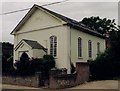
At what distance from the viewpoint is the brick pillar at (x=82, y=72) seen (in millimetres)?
25481

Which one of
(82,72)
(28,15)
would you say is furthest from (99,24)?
(82,72)

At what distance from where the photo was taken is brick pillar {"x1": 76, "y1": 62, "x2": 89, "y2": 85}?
83.6ft

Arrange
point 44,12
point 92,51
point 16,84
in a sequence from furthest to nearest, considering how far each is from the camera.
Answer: point 92,51 → point 44,12 → point 16,84

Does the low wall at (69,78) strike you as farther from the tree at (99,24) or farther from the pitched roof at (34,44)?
the tree at (99,24)

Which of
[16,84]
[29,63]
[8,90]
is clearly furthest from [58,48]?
[8,90]

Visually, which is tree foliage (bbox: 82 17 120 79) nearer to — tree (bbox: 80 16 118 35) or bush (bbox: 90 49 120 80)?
bush (bbox: 90 49 120 80)

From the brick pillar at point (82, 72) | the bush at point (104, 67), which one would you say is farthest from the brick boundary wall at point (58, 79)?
the bush at point (104, 67)

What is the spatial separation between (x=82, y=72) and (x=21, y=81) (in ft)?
19.2

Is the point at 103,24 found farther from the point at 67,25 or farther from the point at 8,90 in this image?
the point at 8,90

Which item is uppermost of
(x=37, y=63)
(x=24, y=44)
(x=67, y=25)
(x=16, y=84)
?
(x=67, y=25)

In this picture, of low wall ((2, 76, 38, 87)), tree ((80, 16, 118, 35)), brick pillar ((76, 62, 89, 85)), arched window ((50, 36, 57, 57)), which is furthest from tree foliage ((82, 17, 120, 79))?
tree ((80, 16, 118, 35))

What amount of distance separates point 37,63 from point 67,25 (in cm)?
538

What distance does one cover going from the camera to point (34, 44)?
30938 mm

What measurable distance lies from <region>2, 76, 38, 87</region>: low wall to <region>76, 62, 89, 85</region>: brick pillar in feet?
13.2
